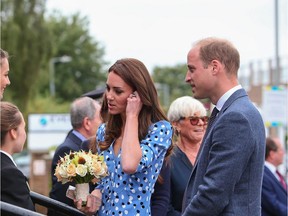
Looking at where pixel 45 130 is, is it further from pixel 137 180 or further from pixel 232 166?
pixel 232 166

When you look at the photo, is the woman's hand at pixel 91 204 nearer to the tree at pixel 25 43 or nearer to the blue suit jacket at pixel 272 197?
the blue suit jacket at pixel 272 197

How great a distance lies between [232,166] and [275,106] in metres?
10.1

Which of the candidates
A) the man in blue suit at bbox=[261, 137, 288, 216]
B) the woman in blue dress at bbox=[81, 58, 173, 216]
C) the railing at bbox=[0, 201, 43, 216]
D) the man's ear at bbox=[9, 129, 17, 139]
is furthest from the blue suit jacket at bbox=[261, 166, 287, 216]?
the railing at bbox=[0, 201, 43, 216]

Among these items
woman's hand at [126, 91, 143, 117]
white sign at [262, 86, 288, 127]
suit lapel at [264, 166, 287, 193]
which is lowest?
white sign at [262, 86, 288, 127]

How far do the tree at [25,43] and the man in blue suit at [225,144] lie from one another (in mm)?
32750

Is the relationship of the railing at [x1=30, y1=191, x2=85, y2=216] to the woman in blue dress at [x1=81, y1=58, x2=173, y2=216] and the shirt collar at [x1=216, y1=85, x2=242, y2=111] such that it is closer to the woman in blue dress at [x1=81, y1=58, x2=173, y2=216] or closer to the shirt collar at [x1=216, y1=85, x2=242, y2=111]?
the woman in blue dress at [x1=81, y1=58, x2=173, y2=216]

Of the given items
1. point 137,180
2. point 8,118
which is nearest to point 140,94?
point 137,180

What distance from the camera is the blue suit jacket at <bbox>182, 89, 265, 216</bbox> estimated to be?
136 inches

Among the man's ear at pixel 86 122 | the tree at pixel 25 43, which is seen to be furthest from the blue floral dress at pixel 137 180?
the tree at pixel 25 43

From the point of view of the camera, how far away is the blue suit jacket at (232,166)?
345 centimetres

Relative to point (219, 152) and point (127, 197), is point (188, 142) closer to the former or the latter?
point (127, 197)

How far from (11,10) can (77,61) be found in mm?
39783

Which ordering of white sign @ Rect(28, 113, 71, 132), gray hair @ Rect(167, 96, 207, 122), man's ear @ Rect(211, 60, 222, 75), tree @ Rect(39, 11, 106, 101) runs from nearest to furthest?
1. man's ear @ Rect(211, 60, 222, 75)
2. gray hair @ Rect(167, 96, 207, 122)
3. white sign @ Rect(28, 113, 71, 132)
4. tree @ Rect(39, 11, 106, 101)

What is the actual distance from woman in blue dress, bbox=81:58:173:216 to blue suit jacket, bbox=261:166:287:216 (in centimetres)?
278
